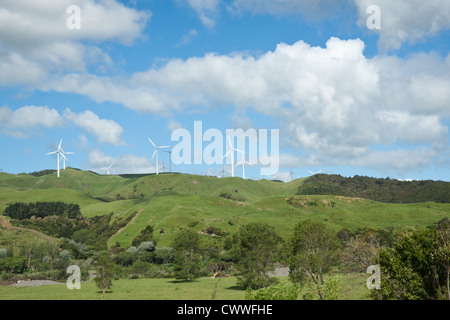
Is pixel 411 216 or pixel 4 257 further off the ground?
pixel 411 216

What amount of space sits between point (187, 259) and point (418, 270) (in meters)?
73.4

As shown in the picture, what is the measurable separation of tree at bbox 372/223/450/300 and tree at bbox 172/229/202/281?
2528 inches

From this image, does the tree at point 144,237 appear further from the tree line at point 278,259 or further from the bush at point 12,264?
the bush at point 12,264

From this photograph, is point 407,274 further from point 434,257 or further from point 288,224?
point 288,224

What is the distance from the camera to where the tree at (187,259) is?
108m

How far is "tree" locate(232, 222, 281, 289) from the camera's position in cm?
9269

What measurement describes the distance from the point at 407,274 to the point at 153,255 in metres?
106

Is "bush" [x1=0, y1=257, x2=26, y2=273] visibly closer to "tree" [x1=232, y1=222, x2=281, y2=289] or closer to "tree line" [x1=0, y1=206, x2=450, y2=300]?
"tree line" [x1=0, y1=206, x2=450, y2=300]

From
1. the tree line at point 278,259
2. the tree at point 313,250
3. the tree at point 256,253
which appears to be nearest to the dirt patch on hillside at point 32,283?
the tree line at point 278,259

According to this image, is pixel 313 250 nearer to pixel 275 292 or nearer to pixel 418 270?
pixel 418 270

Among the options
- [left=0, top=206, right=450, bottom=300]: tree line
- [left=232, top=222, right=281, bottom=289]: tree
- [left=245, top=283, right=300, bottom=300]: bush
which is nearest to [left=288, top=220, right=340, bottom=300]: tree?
[left=0, top=206, right=450, bottom=300]: tree line

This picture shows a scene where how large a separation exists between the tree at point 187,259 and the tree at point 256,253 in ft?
56.4

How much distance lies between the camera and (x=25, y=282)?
10812cm
